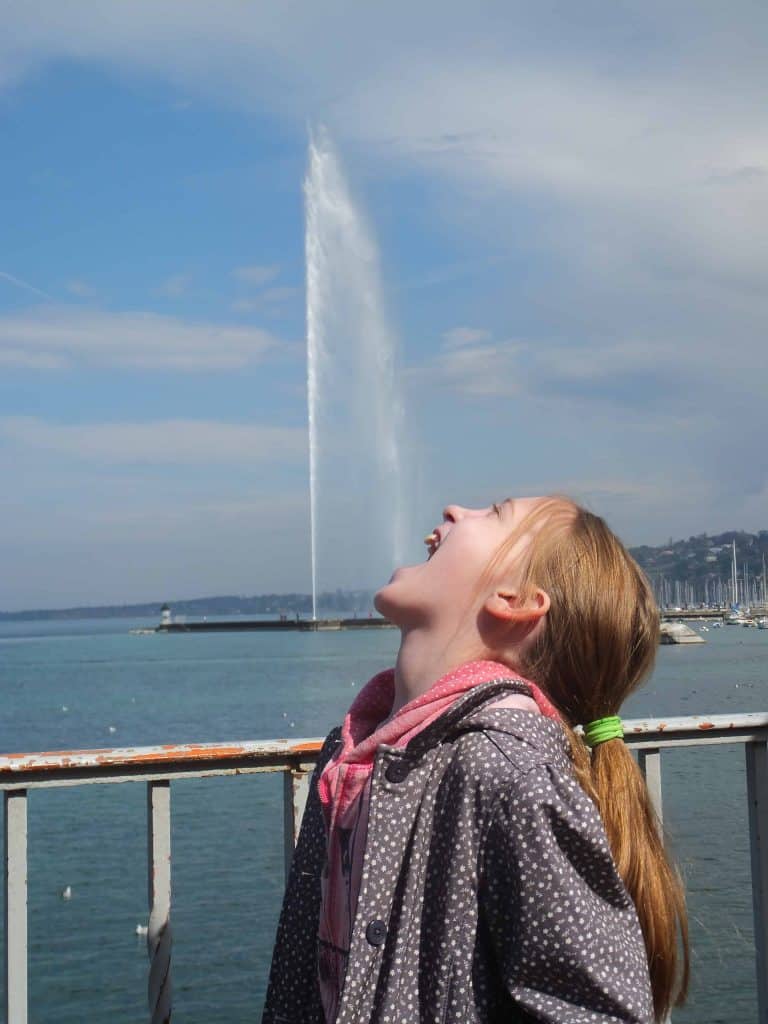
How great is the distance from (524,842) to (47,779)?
156 cm

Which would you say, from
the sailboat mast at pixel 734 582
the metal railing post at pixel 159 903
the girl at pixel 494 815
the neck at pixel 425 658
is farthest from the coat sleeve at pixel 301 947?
the sailboat mast at pixel 734 582

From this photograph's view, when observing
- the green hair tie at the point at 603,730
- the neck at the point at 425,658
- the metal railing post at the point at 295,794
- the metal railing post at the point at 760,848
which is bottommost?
the metal railing post at the point at 760,848

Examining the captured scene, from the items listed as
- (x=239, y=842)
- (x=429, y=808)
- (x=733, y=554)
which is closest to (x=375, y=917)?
(x=429, y=808)

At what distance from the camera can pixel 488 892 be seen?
170 centimetres

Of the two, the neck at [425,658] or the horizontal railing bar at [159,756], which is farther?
the horizontal railing bar at [159,756]

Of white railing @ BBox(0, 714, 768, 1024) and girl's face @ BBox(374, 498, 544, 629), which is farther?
white railing @ BBox(0, 714, 768, 1024)

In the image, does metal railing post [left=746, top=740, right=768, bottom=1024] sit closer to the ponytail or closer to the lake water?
the lake water

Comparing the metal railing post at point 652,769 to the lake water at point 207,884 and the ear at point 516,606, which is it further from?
the ear at point 516,606

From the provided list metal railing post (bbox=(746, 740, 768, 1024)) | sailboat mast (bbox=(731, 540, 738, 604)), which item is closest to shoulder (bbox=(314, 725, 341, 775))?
metal railing post (bbox=(746, 740, 768, 1024))

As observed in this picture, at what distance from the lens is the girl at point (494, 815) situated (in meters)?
1.65

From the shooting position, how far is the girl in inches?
65.0

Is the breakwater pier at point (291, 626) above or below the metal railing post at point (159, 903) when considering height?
below

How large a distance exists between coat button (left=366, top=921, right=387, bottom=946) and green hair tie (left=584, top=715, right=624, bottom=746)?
0.52m

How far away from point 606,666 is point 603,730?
12cm
